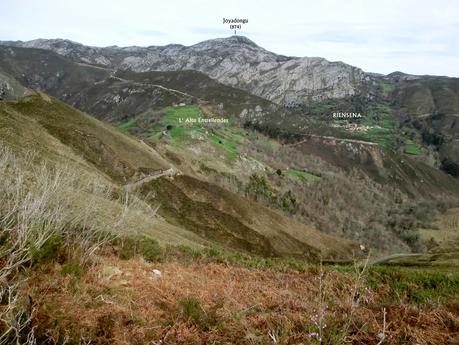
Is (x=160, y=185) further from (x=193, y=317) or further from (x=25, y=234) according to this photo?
(x=193, y=317)

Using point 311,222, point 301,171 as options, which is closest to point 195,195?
point 311,222

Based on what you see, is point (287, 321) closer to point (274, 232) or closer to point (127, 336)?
point (127, 336)

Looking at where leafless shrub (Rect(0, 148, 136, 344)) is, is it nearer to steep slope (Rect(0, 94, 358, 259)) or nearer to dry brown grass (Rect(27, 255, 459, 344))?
dry brown grass (Rect(27, 255, 459, 344))

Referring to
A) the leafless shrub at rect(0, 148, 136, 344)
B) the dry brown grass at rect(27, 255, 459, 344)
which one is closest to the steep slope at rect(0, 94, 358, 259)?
the leafless shrub at rect(0, 148, 136, 344)

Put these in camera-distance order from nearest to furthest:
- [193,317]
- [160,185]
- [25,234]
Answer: [193,317], [25,234], [160,185]

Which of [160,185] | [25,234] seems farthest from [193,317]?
[160,185]

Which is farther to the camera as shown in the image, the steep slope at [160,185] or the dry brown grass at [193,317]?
the steep slope at [160,185]

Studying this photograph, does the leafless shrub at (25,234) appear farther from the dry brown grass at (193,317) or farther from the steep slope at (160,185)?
the steep slope at (160,185)

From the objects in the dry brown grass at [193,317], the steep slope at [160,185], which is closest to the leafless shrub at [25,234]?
the dry brown grass at [193,317]
